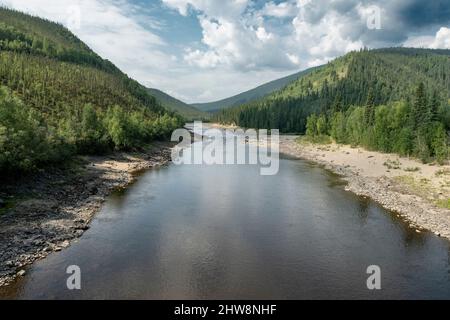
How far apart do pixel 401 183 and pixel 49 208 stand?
5522cm

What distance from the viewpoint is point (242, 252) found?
32.4 m

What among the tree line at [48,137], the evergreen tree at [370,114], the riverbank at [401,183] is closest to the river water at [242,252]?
the riverbank at [401,183]

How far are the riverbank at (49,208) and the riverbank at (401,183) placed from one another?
38.1 meters

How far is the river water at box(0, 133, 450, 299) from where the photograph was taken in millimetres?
25562

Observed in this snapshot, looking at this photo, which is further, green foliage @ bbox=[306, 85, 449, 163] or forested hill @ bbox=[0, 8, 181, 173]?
green foliage @ bbox=[306, 85, 449, 163]

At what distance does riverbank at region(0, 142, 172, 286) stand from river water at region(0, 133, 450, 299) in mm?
1395

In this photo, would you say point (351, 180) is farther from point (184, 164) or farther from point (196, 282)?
point (196, 282)

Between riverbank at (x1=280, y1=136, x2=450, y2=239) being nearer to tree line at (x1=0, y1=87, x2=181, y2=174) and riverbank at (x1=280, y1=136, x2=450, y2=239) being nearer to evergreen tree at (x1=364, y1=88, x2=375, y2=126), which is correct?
evergreen tree at (x1=364, y1=88, x2=375, y2=126)

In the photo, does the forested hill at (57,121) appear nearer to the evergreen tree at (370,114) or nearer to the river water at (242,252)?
the river water at (242,252)

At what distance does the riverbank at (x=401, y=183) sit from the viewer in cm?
4291

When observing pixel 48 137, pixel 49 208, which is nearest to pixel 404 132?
pixel 48 137

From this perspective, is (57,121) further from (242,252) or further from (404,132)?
(404,132)

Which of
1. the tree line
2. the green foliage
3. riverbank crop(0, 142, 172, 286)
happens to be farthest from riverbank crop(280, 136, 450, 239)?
the tree line
